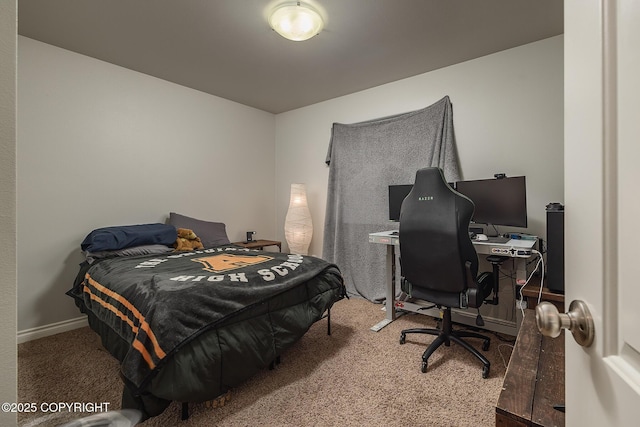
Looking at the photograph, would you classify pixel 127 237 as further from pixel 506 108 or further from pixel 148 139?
pixel 506 108

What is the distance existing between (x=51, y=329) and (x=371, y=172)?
11.5 feet

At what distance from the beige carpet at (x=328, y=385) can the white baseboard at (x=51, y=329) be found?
102 millimetres

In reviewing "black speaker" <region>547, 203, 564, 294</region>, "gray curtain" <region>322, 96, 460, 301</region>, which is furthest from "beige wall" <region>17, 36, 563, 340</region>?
"black speaker" <region>547, 203, 564, 294</region>

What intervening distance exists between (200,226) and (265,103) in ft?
6.37

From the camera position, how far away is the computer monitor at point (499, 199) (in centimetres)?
229

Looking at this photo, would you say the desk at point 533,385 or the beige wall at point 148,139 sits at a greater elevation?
the beige wall at point 148,139

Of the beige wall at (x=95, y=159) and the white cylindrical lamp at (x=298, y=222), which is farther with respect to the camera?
the white cylindrical lamp at (x=298, y=222)

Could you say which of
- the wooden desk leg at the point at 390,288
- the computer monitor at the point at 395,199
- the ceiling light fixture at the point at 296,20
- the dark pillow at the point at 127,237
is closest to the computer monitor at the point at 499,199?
the computer monitor at the point at 395,199

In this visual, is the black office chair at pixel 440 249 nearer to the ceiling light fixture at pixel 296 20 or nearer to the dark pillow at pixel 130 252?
the ceiling light fixture at pixel 296 20

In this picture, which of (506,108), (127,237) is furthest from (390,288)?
(127,237)

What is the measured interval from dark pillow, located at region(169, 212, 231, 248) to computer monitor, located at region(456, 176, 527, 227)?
266cm

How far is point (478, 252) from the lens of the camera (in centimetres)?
221

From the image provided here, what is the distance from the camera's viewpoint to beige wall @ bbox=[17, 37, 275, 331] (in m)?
2.50

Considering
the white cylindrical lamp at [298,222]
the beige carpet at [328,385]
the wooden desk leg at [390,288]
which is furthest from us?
the white cylindrical lamp at [298,222]
